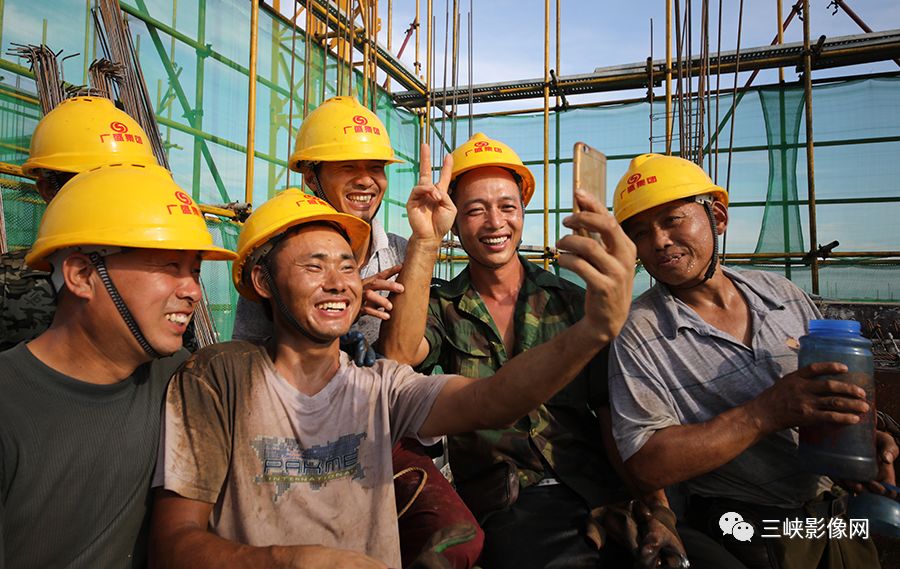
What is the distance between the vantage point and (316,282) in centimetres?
226

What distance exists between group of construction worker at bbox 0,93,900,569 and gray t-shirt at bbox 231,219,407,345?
0.06ft

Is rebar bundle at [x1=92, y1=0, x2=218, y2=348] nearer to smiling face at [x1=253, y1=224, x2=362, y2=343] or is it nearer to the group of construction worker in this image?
the group of construction worker

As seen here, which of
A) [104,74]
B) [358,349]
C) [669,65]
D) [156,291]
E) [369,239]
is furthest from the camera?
[669,65]

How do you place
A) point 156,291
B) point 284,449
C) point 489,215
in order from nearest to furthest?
point 156,291, point 284,449, point 489,215

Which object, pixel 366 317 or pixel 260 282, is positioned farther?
pixel 366 317

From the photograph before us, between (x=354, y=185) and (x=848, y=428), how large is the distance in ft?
9.29

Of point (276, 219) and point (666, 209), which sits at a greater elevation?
point (666, 209)

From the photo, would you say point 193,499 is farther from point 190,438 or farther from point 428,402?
point 428,402

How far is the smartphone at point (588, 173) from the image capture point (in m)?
1.47

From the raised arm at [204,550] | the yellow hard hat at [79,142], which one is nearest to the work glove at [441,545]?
the raised arm at [204,550]

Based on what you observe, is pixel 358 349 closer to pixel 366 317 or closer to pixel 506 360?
pixel 366 317

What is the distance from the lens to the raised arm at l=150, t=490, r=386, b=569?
161 centimetres

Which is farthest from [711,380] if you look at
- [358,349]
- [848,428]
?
[358,349]

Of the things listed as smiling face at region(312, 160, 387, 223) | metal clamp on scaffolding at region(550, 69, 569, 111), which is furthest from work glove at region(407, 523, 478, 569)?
metal clamp on scaffolding at region(550, 69, 569, 111)
